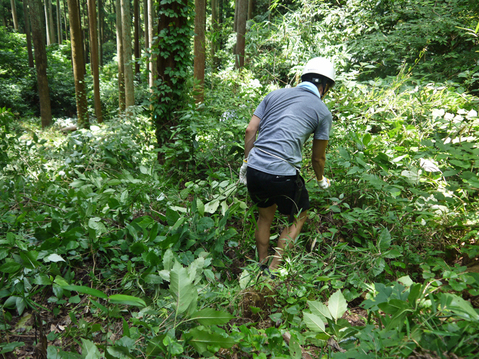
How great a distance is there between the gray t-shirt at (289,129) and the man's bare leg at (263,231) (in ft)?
1.45

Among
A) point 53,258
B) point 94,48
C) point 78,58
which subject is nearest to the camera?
point 53,258

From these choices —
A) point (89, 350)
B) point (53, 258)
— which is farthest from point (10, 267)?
point (89, 350)

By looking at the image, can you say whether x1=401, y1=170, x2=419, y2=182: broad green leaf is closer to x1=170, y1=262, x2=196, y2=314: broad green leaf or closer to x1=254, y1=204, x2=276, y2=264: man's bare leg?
x1=254, y1=204, x2=276, y2=264: man's bare leg

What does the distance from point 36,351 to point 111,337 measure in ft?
1.33

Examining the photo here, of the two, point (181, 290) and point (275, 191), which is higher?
point (181, 290)

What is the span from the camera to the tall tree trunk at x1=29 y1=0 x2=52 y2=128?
9617 mm

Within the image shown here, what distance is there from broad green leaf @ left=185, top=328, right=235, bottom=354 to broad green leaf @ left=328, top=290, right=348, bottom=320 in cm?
60

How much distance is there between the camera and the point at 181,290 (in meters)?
1.56

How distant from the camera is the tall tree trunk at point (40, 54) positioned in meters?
9.62

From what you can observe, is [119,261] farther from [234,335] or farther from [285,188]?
[285,188]

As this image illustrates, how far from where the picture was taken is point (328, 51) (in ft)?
21.4

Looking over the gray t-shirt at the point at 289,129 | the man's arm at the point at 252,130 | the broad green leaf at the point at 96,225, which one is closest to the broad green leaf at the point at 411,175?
the gray t-shirt at the point at 289,129

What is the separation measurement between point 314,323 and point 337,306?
181 mm

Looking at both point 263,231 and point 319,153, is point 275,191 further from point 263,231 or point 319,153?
point 319,153
